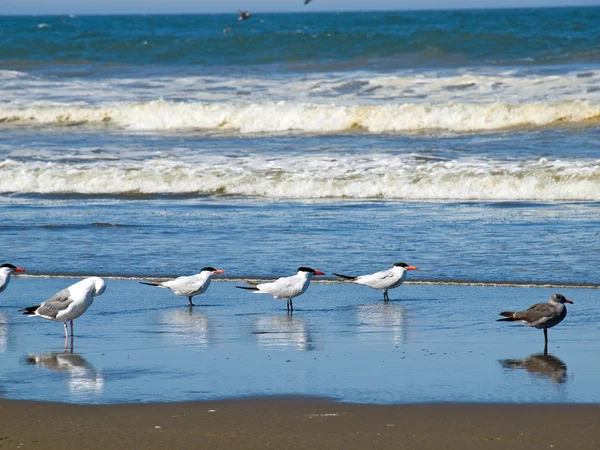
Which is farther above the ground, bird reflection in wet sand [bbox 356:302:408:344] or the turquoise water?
the turquoise water

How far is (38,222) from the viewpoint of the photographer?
506 inches

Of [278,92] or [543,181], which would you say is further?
[278,92]

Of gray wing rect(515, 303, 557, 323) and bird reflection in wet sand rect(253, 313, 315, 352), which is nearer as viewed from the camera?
gray wing rect(515, 303, 557, 323)

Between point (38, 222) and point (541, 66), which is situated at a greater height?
point (541, 66)

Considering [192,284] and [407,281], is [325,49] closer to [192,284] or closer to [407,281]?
[407,281]

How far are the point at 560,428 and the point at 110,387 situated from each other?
2.59 metres

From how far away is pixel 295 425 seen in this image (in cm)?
512

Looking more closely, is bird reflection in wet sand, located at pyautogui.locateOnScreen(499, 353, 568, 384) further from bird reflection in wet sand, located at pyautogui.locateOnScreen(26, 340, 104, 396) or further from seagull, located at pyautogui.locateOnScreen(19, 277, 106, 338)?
seagull, located at pyautogui.locateOnScreen(19, 277, 106, 338)

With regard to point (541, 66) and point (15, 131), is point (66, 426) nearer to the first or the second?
point (15, 131)

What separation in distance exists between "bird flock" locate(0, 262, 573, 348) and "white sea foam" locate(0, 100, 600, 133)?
14049 mm

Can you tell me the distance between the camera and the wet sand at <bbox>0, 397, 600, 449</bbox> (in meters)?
4.85

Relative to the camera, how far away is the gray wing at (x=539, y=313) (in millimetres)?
6906

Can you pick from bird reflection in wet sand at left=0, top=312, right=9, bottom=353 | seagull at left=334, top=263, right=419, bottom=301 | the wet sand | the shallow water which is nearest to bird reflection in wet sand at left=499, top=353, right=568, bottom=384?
the shallow water

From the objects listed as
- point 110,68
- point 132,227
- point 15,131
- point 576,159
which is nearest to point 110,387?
point 132,227
